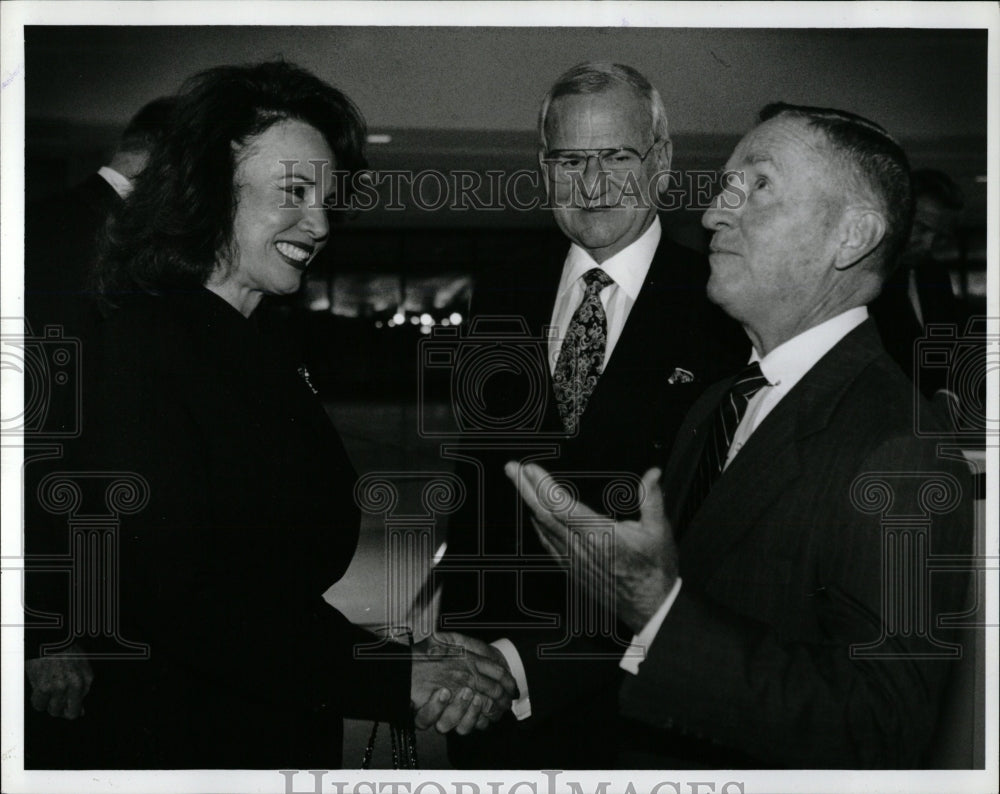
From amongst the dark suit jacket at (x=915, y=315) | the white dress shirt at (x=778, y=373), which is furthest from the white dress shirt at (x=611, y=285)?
the dark suit jacket at (x=915, y=315)

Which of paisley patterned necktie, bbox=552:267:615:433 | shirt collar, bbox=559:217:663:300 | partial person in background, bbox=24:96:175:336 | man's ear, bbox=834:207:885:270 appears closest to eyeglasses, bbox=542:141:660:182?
shirt collar, bbox=559:217:663:300

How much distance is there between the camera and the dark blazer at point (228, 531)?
2930 mm

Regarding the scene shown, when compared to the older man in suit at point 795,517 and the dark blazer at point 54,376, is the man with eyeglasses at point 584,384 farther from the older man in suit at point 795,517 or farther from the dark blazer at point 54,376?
the dark blazer at point 54,376

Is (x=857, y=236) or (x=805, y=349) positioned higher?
(x=857, y=236)

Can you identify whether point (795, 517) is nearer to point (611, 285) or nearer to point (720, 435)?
point (720, 435)

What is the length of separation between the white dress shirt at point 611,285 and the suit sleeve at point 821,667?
2.25ft

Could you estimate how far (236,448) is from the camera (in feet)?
9.61

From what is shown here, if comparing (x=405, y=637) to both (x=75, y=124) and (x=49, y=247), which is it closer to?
(x=49, y=247)

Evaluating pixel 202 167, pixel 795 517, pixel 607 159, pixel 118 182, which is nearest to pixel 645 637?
pixel 795 517

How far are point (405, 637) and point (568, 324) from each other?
895 millimetres

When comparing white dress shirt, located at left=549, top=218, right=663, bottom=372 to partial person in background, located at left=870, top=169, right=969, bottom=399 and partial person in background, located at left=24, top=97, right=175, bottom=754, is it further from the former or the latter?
partial person in background, located at left=24, top=97, right=175, bottom=754

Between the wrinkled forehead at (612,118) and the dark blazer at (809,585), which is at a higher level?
the wrinkled forehead at (612,118)

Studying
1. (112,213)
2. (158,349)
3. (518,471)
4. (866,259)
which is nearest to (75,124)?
(112,213)

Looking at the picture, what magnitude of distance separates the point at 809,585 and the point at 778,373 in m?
0.52
